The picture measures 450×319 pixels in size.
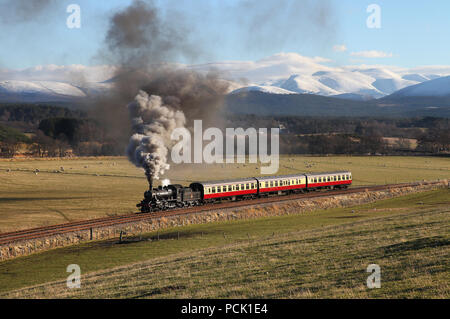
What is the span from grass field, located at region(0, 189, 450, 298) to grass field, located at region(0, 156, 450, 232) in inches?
583

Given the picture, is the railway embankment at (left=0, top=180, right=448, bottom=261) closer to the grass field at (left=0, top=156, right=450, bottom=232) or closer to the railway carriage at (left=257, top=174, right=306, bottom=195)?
the railway carriage at (left=257, top=174, right=306, bottom=195)

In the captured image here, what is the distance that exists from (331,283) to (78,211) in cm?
4369

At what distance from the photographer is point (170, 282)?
2252 centimetres

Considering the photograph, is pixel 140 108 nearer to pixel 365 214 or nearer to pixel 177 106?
pixel 177 106

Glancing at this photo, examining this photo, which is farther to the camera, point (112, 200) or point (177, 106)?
point (112, 200)

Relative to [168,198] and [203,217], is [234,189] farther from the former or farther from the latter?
[168,198]

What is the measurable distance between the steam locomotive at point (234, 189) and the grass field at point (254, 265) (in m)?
5.68

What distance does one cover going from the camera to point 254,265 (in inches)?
985

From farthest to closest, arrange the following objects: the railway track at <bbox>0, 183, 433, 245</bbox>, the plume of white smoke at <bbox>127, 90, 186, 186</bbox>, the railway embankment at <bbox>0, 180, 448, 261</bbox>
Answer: the plume of white smoke at <bbox>127, 90, 186, 186</bbox>, the railway track at <bbox>0, 183, 433, 245</bbox>, the railway embankment at <bbox>0, 180, 448, 261</bbox>

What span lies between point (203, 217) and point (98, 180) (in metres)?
48.4

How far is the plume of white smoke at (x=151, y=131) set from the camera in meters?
48.6

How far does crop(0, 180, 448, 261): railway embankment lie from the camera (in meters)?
37.0

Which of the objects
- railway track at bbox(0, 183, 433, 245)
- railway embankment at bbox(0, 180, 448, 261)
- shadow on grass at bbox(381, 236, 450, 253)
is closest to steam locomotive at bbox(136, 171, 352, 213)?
railway track at bbox(0, 183, 433, 245)

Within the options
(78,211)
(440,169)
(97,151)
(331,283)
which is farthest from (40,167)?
(331,283)
